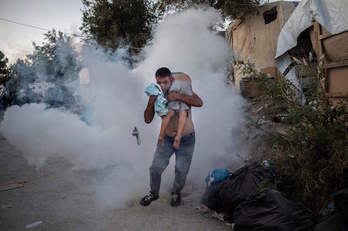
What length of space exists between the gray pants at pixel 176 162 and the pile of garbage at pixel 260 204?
0.36 meters

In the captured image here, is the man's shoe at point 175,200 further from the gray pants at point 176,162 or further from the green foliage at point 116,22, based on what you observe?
the green foliage at point 116,22

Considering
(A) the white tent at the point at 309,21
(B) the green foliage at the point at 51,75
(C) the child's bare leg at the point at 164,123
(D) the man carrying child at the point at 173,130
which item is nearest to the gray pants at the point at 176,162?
(D) the man carrying child at the point at 173,130

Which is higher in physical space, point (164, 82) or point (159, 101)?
point (164, 82)

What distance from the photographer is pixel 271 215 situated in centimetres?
242

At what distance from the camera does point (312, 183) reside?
2.70 meters

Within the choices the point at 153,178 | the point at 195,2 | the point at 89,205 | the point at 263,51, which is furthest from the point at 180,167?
the point at 195,2

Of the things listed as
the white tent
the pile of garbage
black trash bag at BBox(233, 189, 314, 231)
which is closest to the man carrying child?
the pile of garbage

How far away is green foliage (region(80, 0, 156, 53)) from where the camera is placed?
38.5ft

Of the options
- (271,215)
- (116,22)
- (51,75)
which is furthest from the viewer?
(116,22)

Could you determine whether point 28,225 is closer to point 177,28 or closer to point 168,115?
point 168,115

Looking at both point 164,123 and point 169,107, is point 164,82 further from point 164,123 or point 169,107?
point 164,123

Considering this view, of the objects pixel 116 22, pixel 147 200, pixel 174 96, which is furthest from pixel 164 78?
pixel 116 22

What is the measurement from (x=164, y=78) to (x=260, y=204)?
1.82m

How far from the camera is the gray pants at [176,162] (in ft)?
11.3
